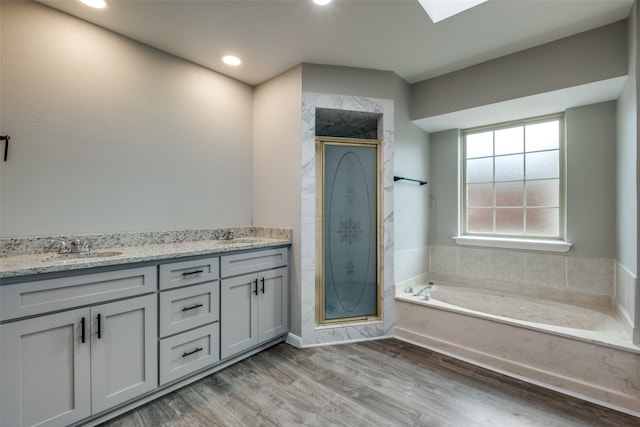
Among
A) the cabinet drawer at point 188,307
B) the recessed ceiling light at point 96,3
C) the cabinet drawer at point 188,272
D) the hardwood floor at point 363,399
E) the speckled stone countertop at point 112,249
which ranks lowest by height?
the hardwood floor at point 363,399

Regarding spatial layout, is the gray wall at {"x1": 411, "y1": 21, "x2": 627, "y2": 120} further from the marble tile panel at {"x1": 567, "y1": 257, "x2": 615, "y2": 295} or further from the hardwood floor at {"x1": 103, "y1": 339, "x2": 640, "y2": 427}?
the hardwood floor at {"x1": 103, "y1": 339, "x2": 640, "y2": 427}

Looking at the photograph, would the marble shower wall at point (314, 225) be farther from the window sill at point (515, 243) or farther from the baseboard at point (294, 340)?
the window sill at point (515, 243)

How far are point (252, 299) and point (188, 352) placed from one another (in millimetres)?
570

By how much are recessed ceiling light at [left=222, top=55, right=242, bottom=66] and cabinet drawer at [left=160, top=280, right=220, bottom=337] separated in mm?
1841

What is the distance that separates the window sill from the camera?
8.54ft

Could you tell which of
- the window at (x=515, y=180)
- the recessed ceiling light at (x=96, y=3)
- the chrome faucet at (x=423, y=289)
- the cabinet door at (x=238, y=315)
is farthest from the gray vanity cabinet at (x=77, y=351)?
the window at (x=515, y=180)

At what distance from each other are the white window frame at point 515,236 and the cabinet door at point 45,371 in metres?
3.29

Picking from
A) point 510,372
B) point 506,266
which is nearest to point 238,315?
point 510,372

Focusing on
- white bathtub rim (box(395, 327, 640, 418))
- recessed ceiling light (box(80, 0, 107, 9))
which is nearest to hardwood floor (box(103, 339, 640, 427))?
white bathtub rim (box(395, 327, 640, 418))

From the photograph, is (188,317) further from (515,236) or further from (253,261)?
(515,236)

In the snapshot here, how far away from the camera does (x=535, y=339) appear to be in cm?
202

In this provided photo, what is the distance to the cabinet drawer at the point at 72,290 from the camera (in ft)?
4.24

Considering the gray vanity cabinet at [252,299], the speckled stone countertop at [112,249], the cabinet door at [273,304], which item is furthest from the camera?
the cabinet door at [273,304]

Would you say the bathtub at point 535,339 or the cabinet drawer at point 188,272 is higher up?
the cabinet drawer at point 188,272
